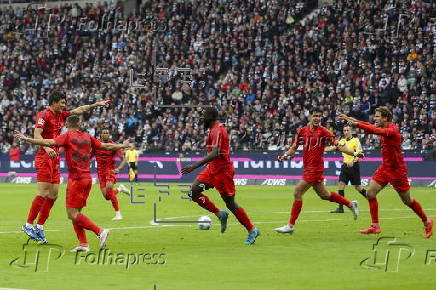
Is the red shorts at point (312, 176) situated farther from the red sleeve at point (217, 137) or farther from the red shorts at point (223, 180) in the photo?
the red sleeve at point (217, 137)

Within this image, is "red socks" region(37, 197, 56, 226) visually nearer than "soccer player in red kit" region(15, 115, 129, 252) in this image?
A: No

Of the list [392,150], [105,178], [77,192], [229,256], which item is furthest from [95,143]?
[105,178]

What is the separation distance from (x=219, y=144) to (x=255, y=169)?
91.3ft

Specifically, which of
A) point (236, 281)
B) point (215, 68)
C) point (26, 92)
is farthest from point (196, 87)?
point (236, 281)

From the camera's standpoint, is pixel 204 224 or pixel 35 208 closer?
pixel 35 208

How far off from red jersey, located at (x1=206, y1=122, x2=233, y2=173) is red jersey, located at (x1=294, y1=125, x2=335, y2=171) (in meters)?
3.11

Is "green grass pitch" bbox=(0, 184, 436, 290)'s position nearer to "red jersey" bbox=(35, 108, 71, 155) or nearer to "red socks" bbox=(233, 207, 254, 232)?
"red socks" bbox=(233, 207, 254, 232)

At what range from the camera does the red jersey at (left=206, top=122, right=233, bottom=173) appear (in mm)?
16547

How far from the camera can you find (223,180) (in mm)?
16922

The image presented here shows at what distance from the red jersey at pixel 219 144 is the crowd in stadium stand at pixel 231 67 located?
21387mm

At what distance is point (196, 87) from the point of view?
48906 mm

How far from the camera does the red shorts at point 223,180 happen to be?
1688 centimetres

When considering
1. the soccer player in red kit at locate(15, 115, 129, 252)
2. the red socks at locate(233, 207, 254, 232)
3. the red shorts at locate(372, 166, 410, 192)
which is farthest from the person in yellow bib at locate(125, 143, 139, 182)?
the soccer player in red kit at locate(15, 115, 129, 252)

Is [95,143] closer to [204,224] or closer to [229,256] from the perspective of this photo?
[229,256]
